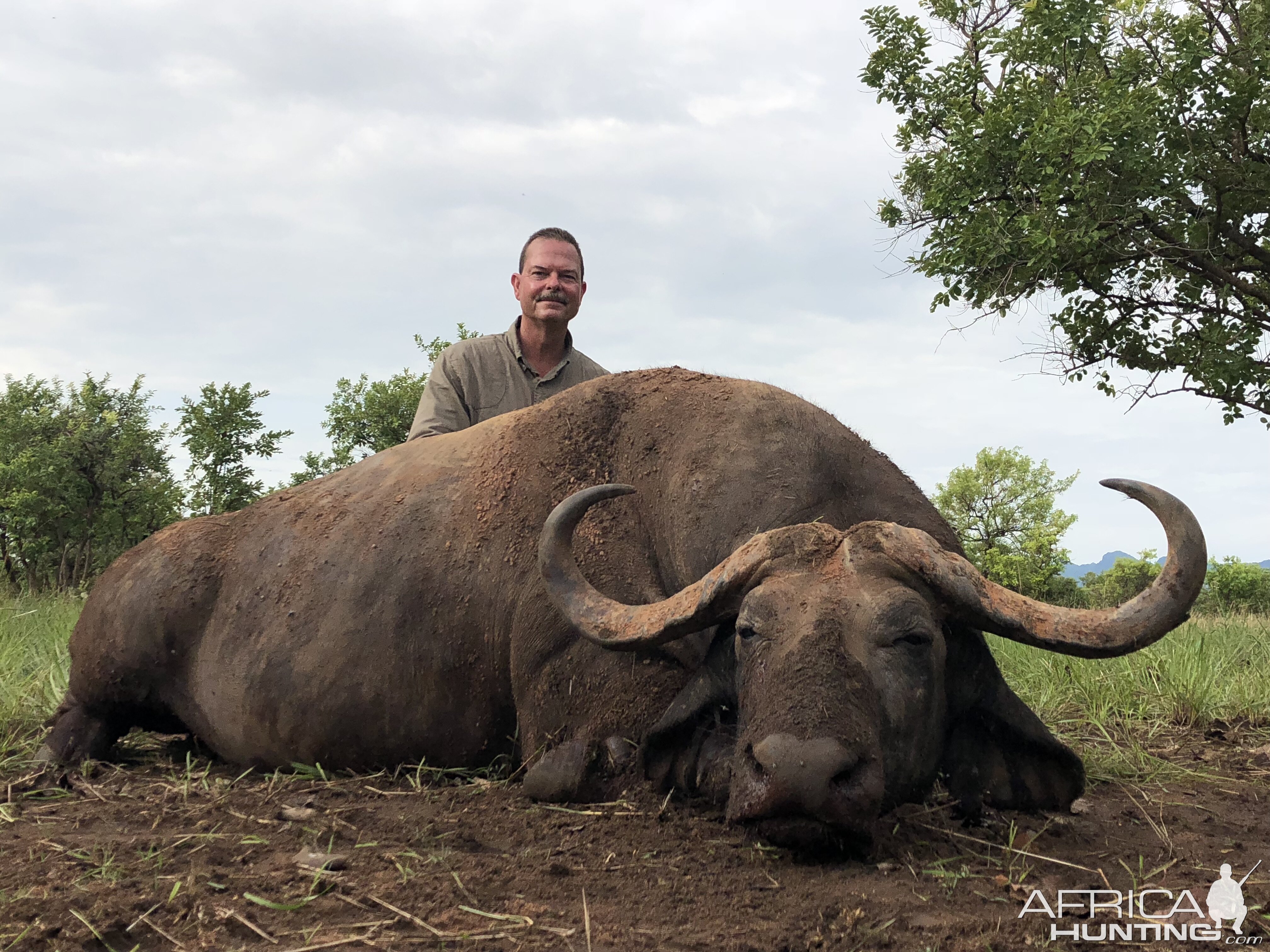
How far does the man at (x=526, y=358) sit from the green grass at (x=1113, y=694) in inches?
113

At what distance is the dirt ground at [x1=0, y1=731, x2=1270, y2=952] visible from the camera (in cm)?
274

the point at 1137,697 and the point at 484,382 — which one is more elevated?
the point at 484,382

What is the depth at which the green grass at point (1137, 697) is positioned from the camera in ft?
17.9

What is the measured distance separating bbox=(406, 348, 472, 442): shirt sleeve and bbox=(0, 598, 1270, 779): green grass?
8.94 ft

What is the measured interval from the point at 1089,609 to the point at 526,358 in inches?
194

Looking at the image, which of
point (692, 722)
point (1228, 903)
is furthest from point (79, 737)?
point (1228, 903)

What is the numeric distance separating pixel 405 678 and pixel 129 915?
77.6 inches

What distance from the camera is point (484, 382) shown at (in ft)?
24.5

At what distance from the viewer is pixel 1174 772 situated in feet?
16.4

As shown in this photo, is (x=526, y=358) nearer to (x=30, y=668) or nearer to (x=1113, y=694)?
(x=30, y=668)

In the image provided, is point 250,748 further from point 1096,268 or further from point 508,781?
point 1096,268

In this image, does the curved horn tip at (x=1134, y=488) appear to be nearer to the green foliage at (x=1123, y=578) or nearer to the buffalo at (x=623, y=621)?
the buffalo at (x=623, y=621)

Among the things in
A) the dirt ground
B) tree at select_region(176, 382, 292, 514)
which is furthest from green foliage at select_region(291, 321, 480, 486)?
the dirt ground

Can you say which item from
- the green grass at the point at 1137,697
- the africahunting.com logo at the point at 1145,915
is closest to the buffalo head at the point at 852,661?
the africahunting.com logo at the point at 1145,915
